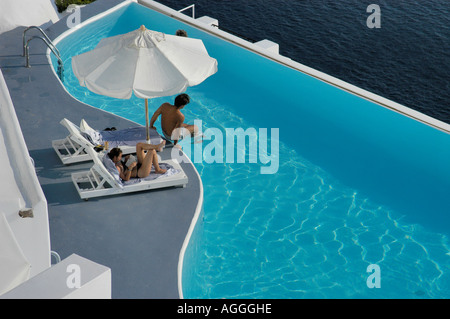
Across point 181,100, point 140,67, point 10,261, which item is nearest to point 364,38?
point 181,100

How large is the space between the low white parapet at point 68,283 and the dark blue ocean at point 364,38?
1150 centimetres

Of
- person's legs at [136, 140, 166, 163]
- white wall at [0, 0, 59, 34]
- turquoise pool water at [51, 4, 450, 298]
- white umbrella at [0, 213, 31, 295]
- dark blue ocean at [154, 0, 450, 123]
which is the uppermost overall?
white umbrella at [0, 213, 31, 295]

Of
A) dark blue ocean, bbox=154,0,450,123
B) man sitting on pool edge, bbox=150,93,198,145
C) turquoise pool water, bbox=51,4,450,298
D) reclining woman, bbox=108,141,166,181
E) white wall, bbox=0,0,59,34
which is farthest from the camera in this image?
dark blue ocean, bbox=154,0,450,123

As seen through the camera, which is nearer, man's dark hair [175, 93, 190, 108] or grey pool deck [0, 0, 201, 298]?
grey pool deck [0, 0, 201, 298]

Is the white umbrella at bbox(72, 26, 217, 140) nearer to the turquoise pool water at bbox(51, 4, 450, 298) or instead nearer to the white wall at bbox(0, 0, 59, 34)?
the turquoise pool water at bbox(51, 4, 450, 298)

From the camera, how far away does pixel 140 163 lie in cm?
789

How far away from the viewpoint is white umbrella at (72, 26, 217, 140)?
25.4ft

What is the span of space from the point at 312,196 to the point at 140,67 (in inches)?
117

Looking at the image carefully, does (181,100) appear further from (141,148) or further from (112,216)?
(112,216)

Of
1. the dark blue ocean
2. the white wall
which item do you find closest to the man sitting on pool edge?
the white wall

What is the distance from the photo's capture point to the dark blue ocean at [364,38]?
49.2 ft

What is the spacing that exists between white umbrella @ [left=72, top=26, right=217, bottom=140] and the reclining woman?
2.10ft

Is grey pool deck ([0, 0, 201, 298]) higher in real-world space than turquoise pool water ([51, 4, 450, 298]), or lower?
higher
